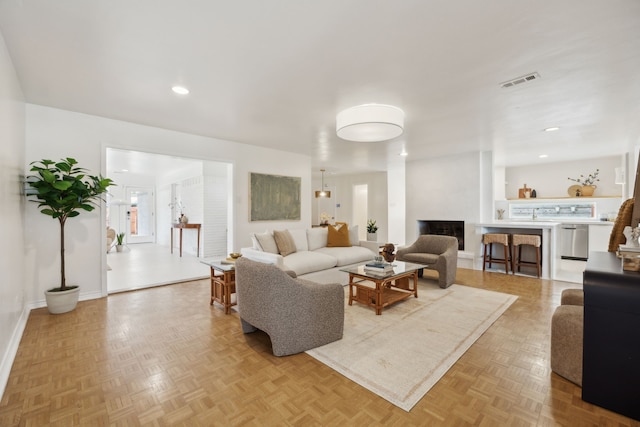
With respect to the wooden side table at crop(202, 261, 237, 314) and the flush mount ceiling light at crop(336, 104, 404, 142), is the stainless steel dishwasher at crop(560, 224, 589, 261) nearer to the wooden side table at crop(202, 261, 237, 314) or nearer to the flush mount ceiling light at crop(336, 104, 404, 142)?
the flush mount ceiling light at crop(336, 104, 404, 142)

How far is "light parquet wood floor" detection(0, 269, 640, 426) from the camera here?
1.67 m


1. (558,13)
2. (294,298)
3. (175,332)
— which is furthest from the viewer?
(175,332)

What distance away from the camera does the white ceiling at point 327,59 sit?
1.84 meters

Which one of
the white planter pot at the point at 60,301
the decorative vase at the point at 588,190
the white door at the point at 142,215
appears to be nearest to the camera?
the white planter pot at the point at 60,301

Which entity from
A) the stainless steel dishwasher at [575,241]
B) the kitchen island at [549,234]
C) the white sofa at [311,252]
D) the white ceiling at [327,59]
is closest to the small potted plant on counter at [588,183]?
the kitchen island at [549,234]

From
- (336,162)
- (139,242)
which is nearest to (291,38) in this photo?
(336,162)

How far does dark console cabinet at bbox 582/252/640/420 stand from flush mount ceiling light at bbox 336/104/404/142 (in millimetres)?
2225

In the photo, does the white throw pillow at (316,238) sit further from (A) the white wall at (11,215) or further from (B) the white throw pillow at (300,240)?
(A) the white wall at (11,215)

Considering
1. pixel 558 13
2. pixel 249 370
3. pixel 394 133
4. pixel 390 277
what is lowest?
pixel 249 370

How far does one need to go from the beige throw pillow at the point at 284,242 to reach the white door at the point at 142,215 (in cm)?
807

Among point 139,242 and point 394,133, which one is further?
point 139,242

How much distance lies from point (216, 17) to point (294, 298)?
2.13 meters

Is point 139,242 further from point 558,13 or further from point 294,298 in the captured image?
point 558,13

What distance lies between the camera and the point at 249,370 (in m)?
2.16
